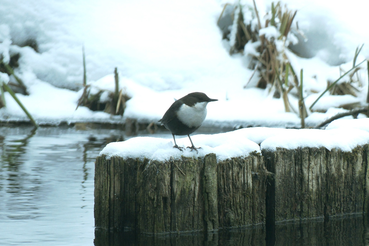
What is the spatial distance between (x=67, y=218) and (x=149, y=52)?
7.02 m

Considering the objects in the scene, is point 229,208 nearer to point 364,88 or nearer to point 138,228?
point 138,228

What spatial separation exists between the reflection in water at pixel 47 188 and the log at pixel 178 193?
366 mm

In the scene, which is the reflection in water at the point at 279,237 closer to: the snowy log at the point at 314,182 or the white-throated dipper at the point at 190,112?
the snowy log at the point at 314,182

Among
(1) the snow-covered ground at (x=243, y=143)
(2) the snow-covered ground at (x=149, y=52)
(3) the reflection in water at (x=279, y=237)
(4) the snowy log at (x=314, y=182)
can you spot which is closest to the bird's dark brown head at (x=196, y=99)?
(1) the snow-covered ground at (x=243, y=143)

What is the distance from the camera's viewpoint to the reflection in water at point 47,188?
3.63 meters

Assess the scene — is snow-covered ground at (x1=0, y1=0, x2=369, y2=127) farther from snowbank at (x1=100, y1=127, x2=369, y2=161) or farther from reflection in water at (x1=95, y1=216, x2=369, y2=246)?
reflection in water at (x1=95, y1=216, x2=369, y2=246)

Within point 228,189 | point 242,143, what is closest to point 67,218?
point 228,189

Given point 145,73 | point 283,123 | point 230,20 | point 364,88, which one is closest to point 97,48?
point 145,73

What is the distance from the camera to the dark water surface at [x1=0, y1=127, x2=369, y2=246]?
11.1 feet

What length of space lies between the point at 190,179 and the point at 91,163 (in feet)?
10.1

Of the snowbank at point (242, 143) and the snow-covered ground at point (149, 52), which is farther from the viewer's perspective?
the snow-covered ground at point (149, 52)

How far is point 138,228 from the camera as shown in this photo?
129 inches

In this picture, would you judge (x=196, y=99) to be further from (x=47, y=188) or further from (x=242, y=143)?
(x=47, y=188)

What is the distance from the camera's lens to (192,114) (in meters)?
3.40
